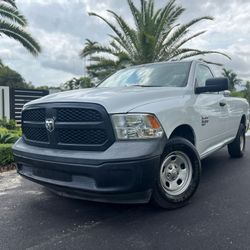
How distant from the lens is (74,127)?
328 cm

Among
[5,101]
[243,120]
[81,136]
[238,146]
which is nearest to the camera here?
[81,136]

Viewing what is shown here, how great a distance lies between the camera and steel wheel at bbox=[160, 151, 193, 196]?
3.58 meters

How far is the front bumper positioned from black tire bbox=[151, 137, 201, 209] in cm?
21

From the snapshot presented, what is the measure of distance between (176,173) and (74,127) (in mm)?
1323

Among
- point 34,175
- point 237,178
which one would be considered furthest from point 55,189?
point 237,178

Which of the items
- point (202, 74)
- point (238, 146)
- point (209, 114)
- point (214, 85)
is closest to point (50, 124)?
point (214, 85)

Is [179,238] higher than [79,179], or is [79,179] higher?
[79,179]

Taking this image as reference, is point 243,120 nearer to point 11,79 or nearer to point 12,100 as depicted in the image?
point 12,100

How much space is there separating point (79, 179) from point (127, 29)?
463 inches

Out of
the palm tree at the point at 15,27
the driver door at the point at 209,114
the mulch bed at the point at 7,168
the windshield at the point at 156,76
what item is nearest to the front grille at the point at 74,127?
the windshield at the point at 156,76

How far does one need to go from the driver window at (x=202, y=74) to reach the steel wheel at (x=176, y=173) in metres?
1.31

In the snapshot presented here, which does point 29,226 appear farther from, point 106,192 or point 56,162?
point 106,192

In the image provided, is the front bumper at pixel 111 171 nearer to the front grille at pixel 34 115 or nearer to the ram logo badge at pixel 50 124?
the ram logo badge at pixel 50 124

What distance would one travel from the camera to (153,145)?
3.17 metres
